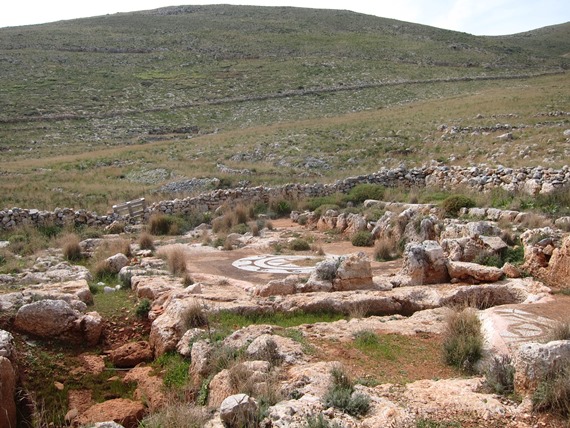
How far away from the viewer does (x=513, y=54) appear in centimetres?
8038

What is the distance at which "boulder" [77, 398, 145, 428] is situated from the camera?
6.34 metres

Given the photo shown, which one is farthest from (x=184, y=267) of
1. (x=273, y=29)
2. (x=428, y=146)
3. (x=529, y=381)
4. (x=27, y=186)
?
(x=273, y=29)

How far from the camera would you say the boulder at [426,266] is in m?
10.3

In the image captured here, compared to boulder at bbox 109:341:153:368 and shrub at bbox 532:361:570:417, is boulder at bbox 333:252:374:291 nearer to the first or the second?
boulder at bbox 109:341:153:368

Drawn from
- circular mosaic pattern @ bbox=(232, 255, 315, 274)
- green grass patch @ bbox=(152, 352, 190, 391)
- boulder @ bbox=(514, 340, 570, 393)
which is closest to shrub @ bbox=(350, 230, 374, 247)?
circular mosaic pattern @ bbox=(232, 255, 315, 274)

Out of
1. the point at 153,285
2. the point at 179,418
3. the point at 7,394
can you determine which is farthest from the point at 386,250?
the point at 7,394

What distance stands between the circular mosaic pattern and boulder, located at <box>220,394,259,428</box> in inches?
290

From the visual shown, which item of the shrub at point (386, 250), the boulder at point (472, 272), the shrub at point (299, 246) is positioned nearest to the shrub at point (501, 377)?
the boulder at point (472, 272)

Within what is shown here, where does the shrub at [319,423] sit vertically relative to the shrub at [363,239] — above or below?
above

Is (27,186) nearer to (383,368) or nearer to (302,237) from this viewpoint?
(302,237)

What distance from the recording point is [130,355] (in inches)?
325

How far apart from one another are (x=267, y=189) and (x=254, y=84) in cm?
3875

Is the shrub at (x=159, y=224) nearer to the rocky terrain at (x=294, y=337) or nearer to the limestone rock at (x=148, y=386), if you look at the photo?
the rocky terrain at (x=294, y=337)

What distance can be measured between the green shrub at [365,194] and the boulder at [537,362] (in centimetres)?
1617
